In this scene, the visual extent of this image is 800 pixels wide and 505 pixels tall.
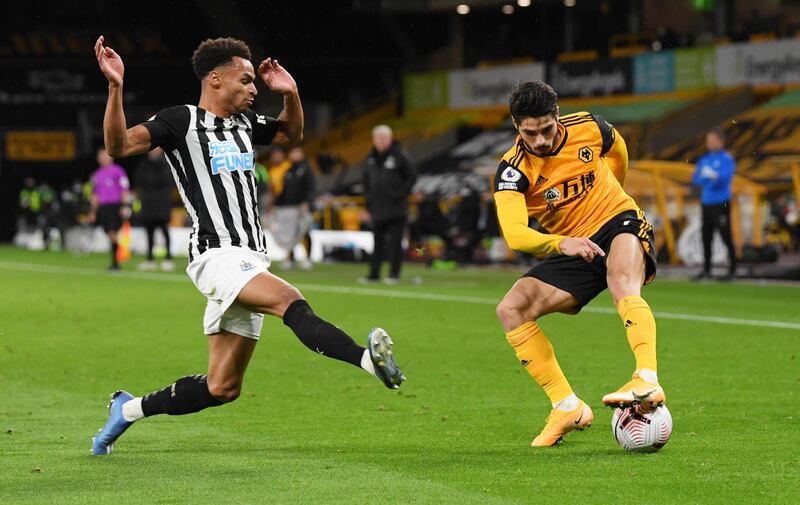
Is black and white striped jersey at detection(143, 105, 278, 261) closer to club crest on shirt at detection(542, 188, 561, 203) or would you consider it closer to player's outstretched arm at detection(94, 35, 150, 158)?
player's outstretched arm at detection(94, 35, 150, 158)

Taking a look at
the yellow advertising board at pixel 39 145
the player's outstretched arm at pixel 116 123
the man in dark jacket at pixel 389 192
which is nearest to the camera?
the player's outstretched arm at pixel 116 123

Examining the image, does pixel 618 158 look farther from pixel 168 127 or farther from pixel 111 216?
pixel 111 216

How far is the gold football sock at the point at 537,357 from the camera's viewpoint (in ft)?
23.2

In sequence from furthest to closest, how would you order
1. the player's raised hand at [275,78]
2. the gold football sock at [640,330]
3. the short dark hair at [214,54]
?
the player's raised hand at [275,78], the short dark hair at [214,54], the gold football sock at [640,330]

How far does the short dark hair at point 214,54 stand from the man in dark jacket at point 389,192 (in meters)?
12.6

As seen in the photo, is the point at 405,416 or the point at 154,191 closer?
the point at 405,416

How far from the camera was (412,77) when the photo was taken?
46.4m

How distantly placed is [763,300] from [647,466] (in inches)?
421

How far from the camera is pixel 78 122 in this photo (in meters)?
48.3

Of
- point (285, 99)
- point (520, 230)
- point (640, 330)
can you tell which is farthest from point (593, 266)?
point (285, 99)

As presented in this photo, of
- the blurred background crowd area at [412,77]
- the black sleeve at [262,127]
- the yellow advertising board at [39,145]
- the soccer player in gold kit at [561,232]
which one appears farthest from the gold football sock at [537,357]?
the yellow advertising board at [39,145]

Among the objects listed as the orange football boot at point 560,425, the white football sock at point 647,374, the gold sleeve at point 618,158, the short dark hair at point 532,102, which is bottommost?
the orange football boot at point 560,425

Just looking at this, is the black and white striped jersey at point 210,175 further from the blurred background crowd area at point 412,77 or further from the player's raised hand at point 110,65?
the blurred background crowd area at point 412,77

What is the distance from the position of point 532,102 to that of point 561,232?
854 millimetres
